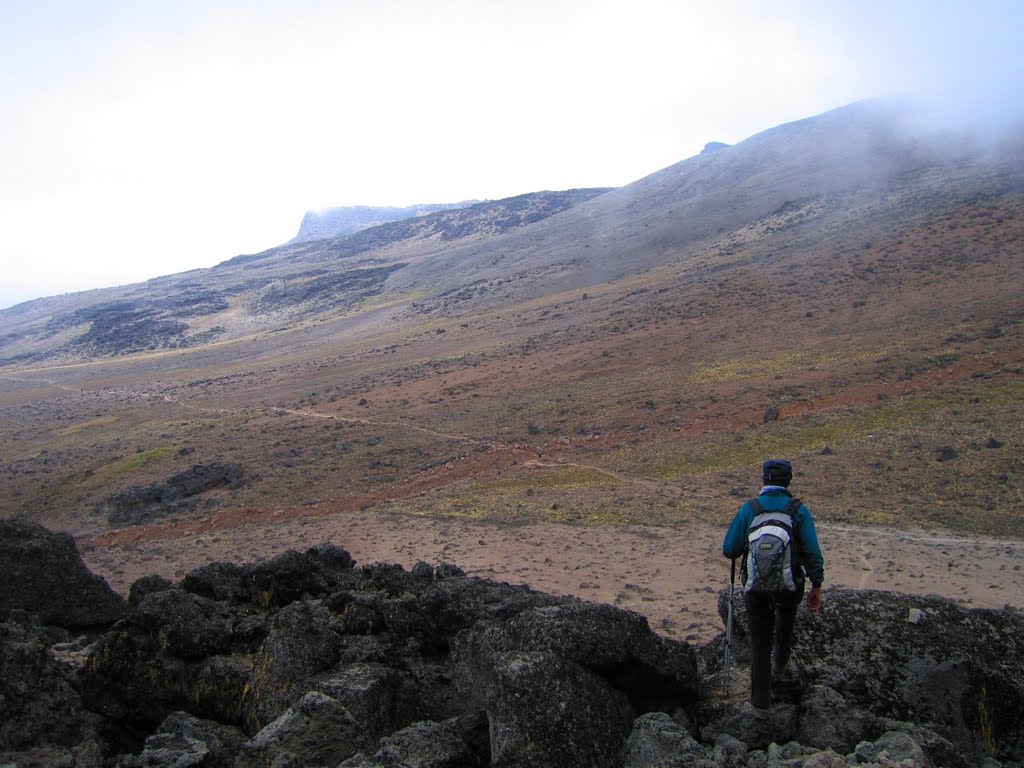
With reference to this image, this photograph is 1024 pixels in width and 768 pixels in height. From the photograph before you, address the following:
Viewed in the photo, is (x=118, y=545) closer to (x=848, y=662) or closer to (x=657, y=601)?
(x=657, y=601)

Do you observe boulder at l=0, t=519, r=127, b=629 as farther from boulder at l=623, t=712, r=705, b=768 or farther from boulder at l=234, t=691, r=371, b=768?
boulder at l=623, t=712, r=705, b=768

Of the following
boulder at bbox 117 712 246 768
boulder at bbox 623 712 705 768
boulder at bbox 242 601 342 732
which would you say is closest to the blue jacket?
boulder at bbox 623 712 705 768

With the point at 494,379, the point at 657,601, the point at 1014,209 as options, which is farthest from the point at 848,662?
the point at 1014,209

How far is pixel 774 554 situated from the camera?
5051 mm

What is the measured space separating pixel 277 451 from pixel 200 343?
7273 centimetres

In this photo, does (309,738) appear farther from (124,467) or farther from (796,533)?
(124,467)

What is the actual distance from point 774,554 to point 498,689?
7.47ft

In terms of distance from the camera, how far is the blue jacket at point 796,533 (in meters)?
5.10

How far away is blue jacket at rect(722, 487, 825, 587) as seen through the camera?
510 cm

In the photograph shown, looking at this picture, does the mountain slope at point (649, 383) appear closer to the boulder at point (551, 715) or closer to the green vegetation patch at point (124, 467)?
the green vegetation patch at point (124, 467)

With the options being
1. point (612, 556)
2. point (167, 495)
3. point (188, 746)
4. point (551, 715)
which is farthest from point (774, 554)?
point (167, 495)

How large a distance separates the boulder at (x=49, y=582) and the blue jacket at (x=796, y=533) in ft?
30.0

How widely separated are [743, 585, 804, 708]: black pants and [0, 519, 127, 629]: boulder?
914 centimetres

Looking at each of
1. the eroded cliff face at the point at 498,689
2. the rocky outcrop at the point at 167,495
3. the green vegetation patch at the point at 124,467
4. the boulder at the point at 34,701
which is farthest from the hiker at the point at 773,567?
the green vegetation patch at the point at 124,467
